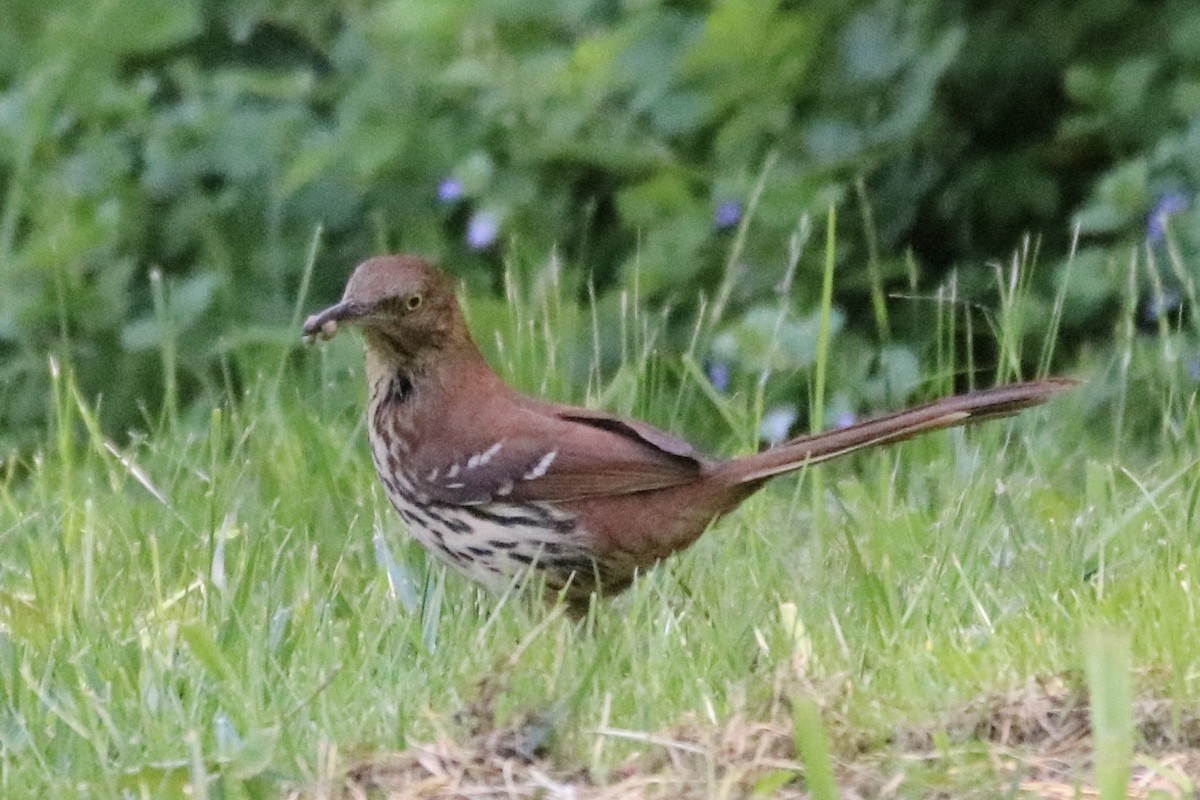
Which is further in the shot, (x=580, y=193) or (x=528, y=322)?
(x=580, y=193)

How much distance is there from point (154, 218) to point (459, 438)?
3.20 metres

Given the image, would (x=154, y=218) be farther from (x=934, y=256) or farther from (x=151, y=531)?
(x=151, y=531)

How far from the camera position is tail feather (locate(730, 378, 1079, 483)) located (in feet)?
11.3

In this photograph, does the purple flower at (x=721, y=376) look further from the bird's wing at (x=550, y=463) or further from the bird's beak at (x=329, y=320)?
the bird's beak at (x=329, y=320)

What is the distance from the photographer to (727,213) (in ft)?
18.0

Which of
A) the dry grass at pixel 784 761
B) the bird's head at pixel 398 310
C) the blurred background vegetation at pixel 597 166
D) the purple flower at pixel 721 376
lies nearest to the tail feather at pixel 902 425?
the bird's head at pixel 398 310

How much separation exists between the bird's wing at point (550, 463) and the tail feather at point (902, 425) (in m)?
0.12

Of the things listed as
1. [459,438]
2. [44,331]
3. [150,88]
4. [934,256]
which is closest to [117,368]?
[44,331]

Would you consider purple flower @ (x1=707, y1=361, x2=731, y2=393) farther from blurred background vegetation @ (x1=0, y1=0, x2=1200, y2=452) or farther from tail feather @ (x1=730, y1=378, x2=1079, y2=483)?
tail feather @ (x1=730, y1=378, x2=1079, y2=483)

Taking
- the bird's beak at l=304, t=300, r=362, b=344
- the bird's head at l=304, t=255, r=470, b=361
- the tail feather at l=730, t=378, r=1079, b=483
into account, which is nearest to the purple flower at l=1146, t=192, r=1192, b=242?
the tail feather at l=730, t=378, r=1079, b=483

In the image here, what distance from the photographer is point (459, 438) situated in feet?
11.8

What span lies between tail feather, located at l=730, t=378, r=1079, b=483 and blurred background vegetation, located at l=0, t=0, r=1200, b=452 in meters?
1.40

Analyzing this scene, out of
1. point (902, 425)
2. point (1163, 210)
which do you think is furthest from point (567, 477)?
point (1163, 210)

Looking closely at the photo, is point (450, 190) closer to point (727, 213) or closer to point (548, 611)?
point (727, 213)
